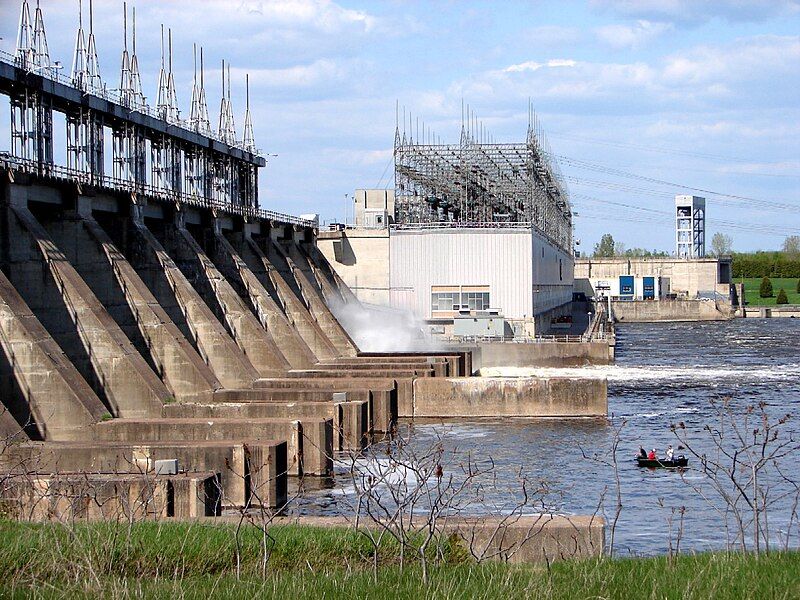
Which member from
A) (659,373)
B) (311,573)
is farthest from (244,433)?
(659,373)

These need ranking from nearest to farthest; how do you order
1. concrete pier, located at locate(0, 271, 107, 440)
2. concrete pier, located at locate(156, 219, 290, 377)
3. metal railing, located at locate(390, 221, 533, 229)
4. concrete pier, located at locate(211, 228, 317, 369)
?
concrete pier, located at locate(0, 271, 107, 440) < concrete pier, located at locate(156, 219, 290, 377) < concrete pier, located at locate(211, 228, 317, 369) < metal railing, located at locate(390, 221, 533, 229)

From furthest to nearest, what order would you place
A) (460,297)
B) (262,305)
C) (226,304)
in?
(460,297) → (262,305) → (226,304)

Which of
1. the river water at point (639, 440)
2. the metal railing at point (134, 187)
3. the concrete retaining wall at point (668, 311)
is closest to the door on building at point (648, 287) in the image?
the concrete retaining wall at point (668, 311)

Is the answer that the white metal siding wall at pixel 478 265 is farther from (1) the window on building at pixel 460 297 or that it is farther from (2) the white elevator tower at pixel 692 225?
(2) the white elevator tower at pixel 692 225

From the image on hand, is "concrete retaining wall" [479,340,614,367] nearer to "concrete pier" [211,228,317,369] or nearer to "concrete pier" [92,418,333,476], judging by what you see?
"concrete pier" [211,228,317,369]

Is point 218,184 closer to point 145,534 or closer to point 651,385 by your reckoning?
point 651,385

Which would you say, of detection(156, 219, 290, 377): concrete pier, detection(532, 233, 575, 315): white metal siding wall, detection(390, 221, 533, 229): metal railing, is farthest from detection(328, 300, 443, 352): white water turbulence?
detection(156, 219, 290, 377): concrete pier

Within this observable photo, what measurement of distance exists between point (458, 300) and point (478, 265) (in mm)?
2707

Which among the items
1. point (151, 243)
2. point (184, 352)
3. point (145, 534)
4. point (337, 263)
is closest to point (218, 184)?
point (337, 263)

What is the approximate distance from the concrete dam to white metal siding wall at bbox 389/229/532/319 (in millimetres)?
11670

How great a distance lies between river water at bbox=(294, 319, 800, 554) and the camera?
28.5 metres

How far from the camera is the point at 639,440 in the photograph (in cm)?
4369

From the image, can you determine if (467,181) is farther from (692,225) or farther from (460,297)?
(692,225)

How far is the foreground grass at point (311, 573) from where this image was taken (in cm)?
1211
